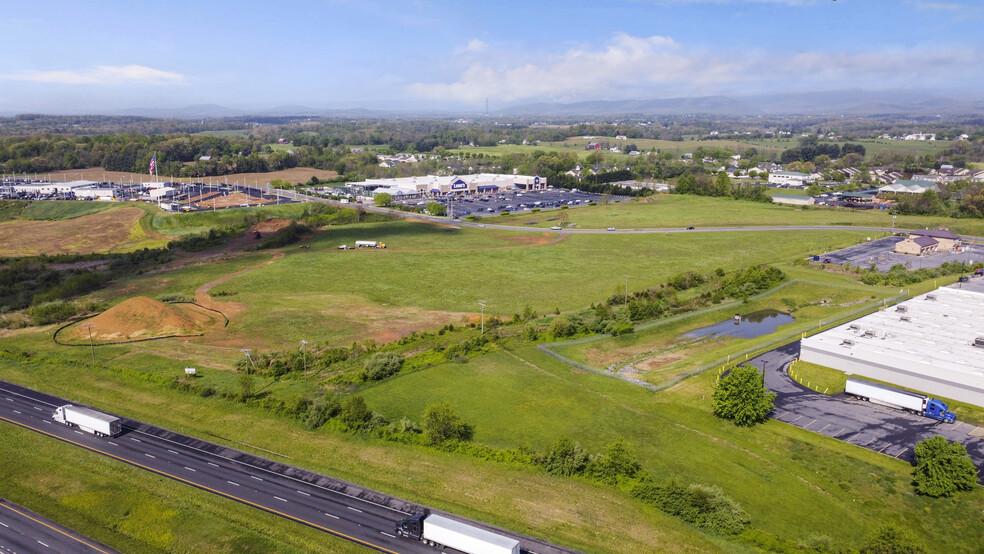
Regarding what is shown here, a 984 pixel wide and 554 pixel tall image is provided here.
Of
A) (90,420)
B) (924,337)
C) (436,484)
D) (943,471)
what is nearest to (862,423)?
(943,471)

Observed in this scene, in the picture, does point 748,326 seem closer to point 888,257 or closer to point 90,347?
point 888,257

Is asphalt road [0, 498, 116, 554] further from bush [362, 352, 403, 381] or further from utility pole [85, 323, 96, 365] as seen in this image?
utility pole [85, 323, 96, 365]

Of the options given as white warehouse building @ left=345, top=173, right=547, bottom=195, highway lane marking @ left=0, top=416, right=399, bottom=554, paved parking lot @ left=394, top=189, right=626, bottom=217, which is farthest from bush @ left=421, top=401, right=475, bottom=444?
white warehouse building @ left=345, top=173, right=547, bottom=195

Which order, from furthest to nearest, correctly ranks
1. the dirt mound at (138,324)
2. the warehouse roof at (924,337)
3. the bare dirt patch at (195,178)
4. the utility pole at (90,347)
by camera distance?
1. the bare dirt patch at (195,178)
2. the dirt mound at (138,324)
3. the utility pole at (90,347)
4. the warehouse roof at (924,337)

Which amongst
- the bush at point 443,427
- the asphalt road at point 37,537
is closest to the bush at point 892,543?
the bush at point 443,427

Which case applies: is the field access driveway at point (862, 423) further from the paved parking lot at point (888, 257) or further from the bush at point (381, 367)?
the paved parking lot at point (888, 257)
